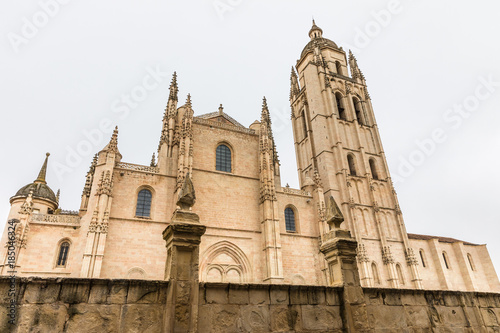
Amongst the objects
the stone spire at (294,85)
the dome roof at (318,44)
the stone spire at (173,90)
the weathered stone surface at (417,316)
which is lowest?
the weathered stone surface at (417,316)

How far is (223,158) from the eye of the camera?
856 inches

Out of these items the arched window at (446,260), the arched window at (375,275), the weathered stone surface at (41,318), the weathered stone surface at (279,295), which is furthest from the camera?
the arched window at (446,260)

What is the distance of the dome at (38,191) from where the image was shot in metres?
23.0

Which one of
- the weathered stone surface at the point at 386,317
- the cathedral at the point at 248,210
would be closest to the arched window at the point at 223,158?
the cathedral at the point at 248,210

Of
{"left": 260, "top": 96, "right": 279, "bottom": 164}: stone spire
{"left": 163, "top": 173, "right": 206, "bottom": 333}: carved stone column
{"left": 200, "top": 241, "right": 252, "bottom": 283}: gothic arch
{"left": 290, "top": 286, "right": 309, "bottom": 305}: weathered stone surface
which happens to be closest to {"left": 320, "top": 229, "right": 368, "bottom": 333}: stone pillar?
{"left": 290, "top": 286, "right": 309, "bottom": 305}: weathered stone surface

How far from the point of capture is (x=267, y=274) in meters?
18.4

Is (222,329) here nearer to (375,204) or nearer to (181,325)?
(181,325)

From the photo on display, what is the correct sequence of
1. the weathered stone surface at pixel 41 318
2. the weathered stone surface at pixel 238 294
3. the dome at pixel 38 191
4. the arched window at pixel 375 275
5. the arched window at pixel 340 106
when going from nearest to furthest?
the weathered stone surface at pixel 41 318 → the weathered stone surface at pixel 238 294 → the dome at pixel 38 191 → the arched window at pixel 375 275 → the arched window at pixel 340 106

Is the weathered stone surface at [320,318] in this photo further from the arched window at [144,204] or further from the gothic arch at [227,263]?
the arched window at [144,204]

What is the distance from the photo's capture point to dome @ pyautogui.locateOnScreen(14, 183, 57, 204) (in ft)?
75.4

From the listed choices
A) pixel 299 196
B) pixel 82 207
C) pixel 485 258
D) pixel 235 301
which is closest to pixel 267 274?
pixel 299 196

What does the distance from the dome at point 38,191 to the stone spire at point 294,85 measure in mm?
26135

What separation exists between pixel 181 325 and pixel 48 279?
194cm

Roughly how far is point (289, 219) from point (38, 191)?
776 inches
